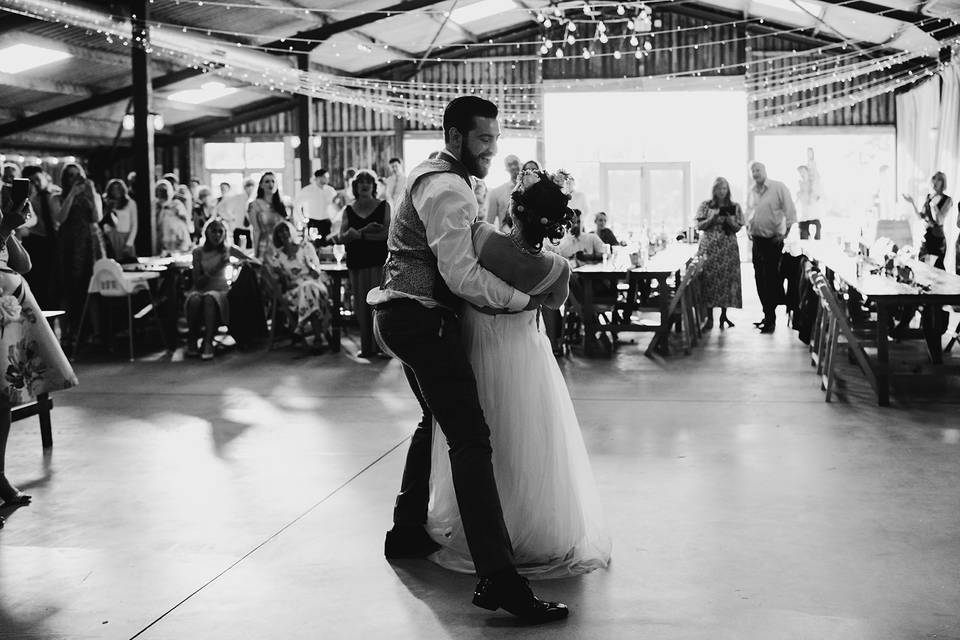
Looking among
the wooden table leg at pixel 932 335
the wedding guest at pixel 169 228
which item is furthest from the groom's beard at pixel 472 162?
the wedding guest at pixel 169 228

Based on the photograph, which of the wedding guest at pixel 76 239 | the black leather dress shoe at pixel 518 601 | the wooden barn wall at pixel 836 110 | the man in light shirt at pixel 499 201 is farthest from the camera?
the wooden barn wall at pixel 836 110

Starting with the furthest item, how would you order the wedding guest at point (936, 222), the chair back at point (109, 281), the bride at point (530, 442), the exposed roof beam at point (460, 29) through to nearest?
the exposed roof beam at point (460, 29), the wedding guest at point (936, 222), the chair back at point (109, 281), the bride at point (530, 442)

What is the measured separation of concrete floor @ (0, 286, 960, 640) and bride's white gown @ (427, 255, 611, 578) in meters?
0.11

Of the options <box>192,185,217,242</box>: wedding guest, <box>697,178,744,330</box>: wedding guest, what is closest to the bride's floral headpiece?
<box>697,178,744,330</box>: wedding guest

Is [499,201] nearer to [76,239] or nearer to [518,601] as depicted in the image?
[76,239]

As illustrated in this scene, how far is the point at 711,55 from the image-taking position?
19828mm

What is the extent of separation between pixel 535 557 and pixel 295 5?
494 inches

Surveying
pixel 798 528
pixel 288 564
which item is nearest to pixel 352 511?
pixel 288 564

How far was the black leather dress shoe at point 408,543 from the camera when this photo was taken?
3674mm

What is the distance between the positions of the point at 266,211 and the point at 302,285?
704 mm

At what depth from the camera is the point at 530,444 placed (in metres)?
3.41

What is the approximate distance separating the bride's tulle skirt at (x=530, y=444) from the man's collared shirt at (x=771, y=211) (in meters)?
7.52

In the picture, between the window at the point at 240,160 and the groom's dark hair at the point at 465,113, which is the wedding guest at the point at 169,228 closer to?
the groom's dark hair at the point at 465,113

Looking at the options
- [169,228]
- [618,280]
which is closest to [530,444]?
[618,280]
